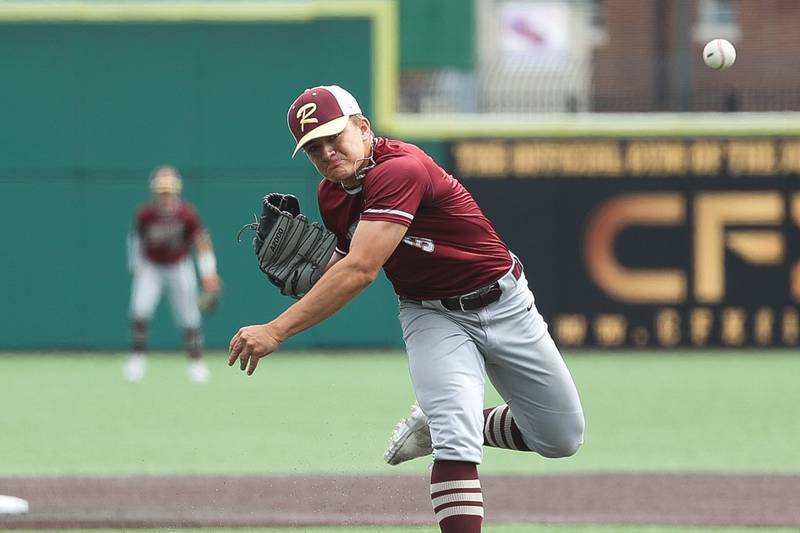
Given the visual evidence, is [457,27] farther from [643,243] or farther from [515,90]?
[643,243]

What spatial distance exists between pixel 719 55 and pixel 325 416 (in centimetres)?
573

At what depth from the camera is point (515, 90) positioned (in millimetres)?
19938

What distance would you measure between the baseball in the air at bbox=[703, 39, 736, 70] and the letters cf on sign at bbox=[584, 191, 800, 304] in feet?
34.8

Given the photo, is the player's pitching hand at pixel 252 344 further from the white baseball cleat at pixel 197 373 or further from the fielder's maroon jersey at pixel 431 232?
the white baseball cleat at pixel 197 373

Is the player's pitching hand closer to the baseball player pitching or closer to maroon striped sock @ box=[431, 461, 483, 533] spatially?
the baseball player pitching

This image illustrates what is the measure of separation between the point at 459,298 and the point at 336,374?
10125 millimetres

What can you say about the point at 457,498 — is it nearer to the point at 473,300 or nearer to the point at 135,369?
the point at 473,300

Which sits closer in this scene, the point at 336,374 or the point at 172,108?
the point at 336,374

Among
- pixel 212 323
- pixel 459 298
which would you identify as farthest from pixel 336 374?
pixel 459 298

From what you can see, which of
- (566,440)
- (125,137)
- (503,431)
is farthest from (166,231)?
(566,440)

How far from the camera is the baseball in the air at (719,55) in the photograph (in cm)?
786

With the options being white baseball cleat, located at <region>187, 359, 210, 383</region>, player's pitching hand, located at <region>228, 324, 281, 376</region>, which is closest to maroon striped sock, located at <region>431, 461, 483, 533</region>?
player's pitching hand, located at <region>228, 324, 281, 376</region>

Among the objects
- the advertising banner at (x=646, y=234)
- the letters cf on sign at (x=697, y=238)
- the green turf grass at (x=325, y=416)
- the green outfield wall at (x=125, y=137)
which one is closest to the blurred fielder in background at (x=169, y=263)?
the green turf grass at (x=325, y=416)

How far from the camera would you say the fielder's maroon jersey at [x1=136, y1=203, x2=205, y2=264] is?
612 inches
